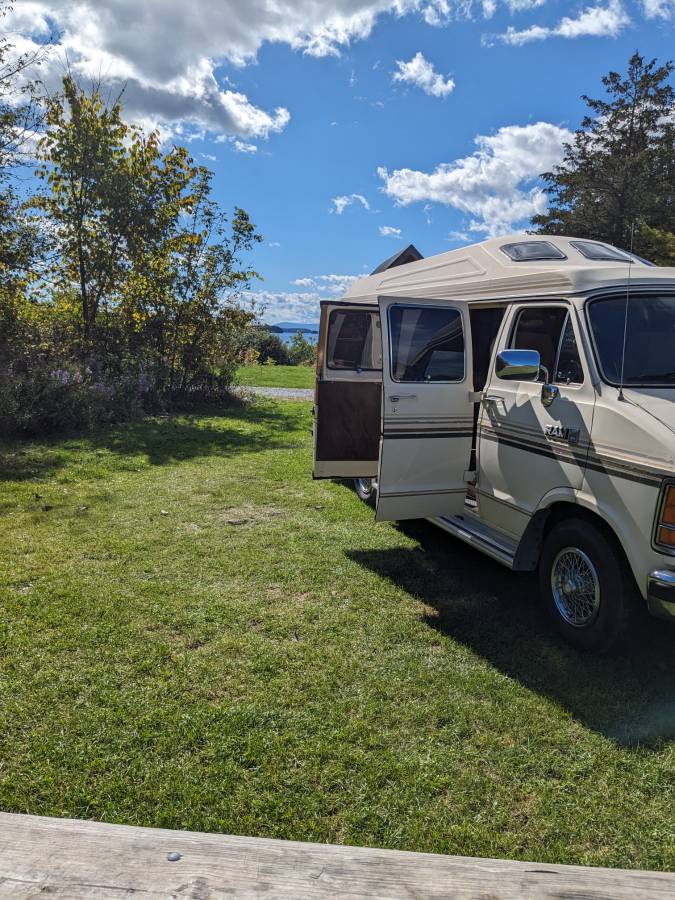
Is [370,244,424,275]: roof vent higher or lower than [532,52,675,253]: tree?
lower

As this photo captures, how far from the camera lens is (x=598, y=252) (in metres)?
4.82

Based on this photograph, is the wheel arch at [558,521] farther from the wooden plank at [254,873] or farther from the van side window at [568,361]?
the wooden plank at [254,873]

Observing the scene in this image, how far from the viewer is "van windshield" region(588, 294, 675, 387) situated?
3.68 m

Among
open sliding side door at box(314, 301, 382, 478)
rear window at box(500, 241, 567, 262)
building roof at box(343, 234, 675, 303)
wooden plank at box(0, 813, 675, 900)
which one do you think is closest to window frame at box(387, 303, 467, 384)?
building roof at box(343, 234, 675, 303)

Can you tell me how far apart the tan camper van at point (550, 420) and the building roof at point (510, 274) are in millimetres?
14

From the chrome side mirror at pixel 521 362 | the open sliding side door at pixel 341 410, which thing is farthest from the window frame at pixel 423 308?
the open sliding side door at pixel 341 410

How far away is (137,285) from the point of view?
1257cm

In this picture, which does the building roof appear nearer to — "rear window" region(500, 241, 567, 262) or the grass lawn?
"rear window" region(500, 241, 567, 262)

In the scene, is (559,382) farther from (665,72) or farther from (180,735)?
(665,72)

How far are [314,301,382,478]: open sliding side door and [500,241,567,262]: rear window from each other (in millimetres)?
1442

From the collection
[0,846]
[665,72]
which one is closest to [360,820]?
[0,846]

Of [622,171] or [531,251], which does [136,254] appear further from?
[622,171]

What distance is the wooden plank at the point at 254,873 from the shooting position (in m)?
1.32

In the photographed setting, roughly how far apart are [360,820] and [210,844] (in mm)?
1163
